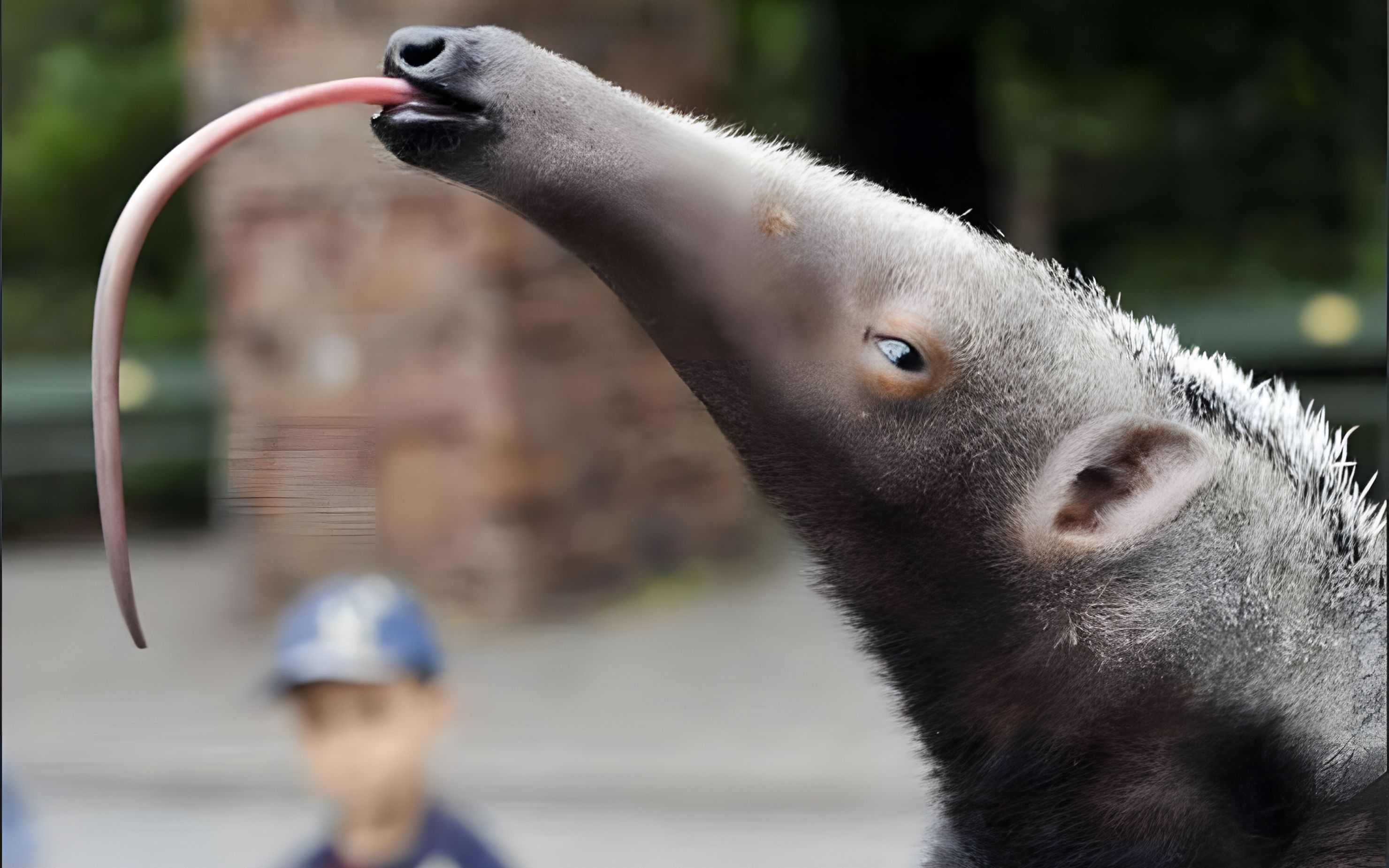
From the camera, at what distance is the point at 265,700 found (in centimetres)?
104

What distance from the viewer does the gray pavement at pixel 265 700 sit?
1.04 metres

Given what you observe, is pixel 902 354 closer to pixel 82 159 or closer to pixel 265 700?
pixel 265 700

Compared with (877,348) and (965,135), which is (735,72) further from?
(877,348)

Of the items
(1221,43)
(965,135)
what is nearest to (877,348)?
(965,135)

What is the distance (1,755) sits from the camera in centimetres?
115

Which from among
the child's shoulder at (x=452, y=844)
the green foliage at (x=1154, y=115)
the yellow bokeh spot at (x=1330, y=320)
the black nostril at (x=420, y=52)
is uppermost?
the green foliage at (x=1154, y=115)

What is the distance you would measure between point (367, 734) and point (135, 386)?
0.80 metres

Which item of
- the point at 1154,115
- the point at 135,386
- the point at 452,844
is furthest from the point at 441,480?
the point at 1154,115

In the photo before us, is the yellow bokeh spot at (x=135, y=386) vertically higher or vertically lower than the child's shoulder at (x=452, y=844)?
higher

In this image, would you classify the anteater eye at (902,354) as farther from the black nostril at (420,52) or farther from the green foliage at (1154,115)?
the green foliage at (1154,115)

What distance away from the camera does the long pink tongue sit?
2.04ft

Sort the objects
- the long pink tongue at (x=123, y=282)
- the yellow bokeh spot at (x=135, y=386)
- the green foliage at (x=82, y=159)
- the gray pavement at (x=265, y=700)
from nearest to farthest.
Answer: the long pink tongue at (x=123, y=282) → the gray pavement at (x=265, y=700) → the yellow bokeh spot at (x=135, y=386) → the green foliage at (x=82, y=159)

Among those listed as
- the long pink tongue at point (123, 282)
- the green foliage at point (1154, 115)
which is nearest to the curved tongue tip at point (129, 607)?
the long pink tongue at point (123, 282)

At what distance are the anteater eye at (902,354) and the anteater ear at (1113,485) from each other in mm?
105
